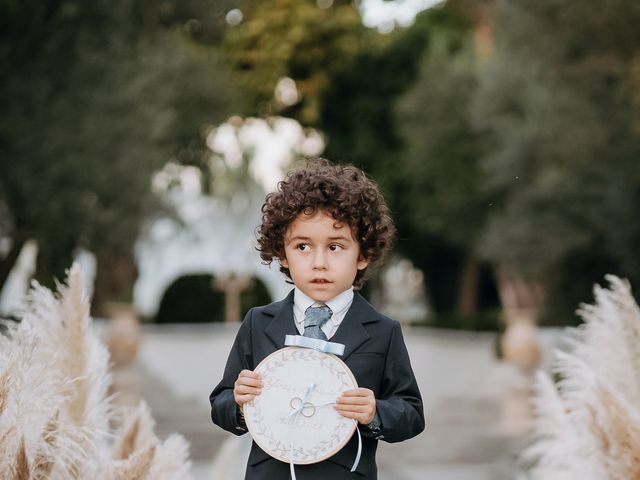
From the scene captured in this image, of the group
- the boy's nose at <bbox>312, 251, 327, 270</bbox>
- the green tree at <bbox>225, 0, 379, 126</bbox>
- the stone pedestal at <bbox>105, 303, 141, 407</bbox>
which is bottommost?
the boy's nose at <bbox>312, 251, 327, 270</bbox>

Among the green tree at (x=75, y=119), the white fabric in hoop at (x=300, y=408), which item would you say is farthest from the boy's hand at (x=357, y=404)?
the green tree at (x=75, y=119)

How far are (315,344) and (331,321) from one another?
161 millimetres

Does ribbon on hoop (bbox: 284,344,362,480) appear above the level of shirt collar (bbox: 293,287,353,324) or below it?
below

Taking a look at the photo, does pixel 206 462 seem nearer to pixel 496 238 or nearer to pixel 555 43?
pixel 555 43

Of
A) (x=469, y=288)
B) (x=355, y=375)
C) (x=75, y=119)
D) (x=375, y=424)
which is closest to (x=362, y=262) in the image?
(x=355, y=375)

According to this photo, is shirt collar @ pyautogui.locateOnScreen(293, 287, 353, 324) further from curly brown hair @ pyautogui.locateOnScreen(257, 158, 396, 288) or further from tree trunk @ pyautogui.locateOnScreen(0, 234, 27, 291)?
tree trunk @ pyautogui.locateOnScreen(0, 234, 27, 291)

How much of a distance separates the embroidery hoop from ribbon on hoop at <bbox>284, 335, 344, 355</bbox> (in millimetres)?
14

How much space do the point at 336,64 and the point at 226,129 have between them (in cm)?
292

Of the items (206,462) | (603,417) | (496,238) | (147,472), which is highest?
(496,238)

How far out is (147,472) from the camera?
2236 mm

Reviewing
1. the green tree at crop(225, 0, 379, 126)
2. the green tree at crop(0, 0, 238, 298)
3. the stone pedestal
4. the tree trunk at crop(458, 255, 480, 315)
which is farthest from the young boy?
the tree trunk at crop(458, 255, 480, 315)

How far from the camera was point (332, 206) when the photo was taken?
230 centimetres

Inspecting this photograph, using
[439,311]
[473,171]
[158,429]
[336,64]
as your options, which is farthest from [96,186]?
[439,311]

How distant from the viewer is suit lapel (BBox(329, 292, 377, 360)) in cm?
223
